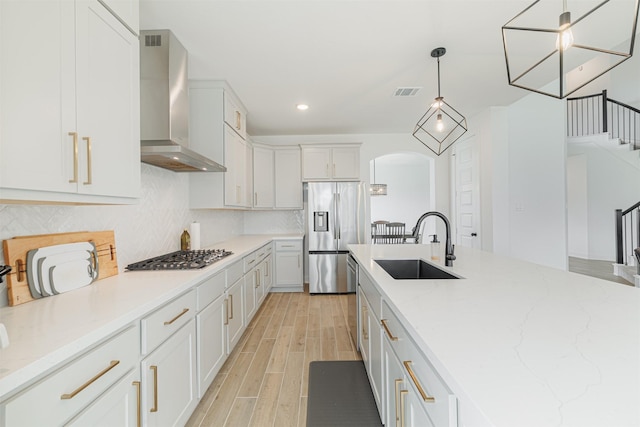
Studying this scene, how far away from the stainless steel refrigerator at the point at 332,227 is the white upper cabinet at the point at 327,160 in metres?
0.26

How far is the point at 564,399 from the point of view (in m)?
0.50

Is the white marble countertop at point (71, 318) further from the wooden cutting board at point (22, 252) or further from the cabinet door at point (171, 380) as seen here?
the cabinet door at point (171, 380)

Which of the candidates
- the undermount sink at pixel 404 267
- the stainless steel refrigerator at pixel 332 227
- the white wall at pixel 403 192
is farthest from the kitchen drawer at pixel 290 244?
the white wall at pixel 403 192

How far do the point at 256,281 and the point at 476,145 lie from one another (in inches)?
151

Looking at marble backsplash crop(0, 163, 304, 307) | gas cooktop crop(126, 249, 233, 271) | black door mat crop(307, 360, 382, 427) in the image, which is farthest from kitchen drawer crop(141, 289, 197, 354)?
black door mat crop(307, 360, 382, 427)

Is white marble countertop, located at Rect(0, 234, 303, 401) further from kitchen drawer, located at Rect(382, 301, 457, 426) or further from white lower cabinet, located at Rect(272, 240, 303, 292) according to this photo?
white lower cabinet, located at Rect(272, 240, 303, 292)

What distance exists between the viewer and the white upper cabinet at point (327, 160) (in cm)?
455

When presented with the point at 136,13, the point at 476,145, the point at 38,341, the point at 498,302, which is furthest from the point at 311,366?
the point at 476,145

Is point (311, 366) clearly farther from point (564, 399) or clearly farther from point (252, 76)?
point (252, 76)

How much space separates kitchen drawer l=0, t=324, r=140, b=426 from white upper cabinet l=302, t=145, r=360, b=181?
3.71 metres

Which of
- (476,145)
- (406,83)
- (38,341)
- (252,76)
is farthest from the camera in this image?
(476,145)

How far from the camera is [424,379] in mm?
831

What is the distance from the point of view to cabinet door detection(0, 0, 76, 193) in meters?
0.87

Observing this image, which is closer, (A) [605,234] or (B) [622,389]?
(B) [622,389]
